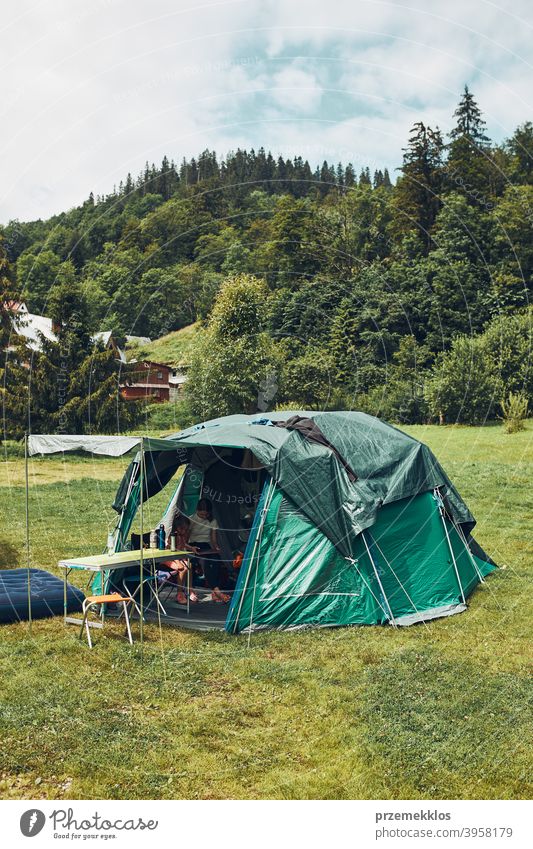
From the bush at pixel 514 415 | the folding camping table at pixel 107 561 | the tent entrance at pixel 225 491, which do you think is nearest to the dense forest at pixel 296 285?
the bush at pixel 514 415

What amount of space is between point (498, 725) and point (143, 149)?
39.1ft

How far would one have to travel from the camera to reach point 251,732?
21.5 ft

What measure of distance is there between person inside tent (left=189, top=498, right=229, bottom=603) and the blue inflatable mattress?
1.95m

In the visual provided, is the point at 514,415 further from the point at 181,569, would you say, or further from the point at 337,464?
the point at 181,569

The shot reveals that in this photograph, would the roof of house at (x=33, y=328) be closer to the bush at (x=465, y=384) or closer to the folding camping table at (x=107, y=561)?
the bush at (x=465, y=384)

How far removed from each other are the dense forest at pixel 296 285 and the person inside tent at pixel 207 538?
32.8 ft

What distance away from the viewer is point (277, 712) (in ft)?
22.9

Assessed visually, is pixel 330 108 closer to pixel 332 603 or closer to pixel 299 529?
pixel 299 529

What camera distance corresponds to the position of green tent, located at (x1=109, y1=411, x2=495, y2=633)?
9695mm

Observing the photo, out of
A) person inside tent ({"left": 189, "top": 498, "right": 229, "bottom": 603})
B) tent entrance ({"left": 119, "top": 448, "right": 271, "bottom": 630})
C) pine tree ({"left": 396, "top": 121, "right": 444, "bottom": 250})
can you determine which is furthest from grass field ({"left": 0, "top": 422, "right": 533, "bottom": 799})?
pine tree ({"left": 396, "top": 121, "right": 444, "bottom": 250})

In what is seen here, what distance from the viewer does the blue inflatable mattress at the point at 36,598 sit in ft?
32.3

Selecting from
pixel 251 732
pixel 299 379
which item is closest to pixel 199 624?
pixel 251 732

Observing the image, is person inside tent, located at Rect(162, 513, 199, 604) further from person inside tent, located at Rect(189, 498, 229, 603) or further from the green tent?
the green tent

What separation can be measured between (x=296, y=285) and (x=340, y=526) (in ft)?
47.9
